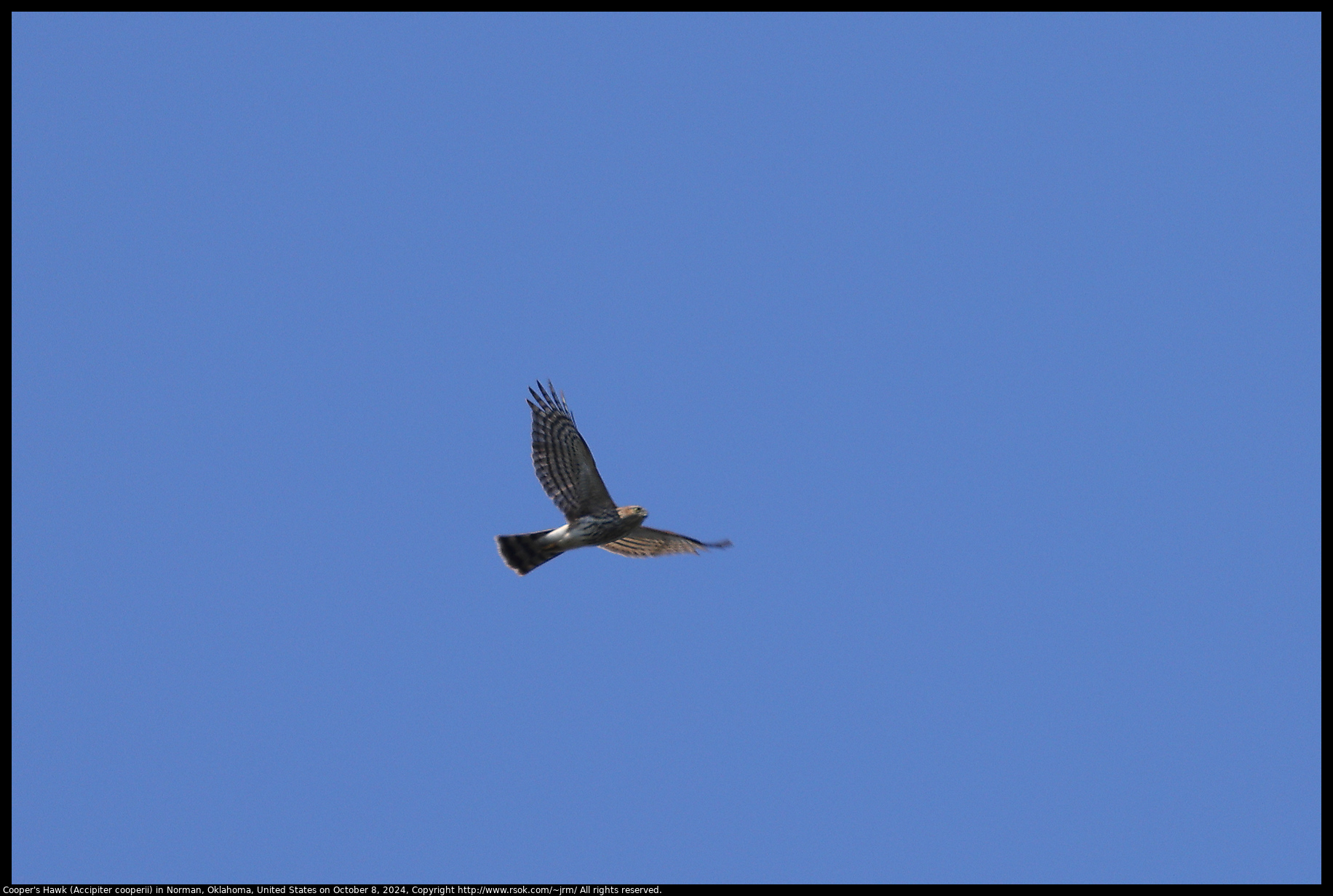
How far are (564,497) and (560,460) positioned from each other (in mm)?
419

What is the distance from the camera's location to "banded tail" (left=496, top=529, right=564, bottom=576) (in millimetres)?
15773

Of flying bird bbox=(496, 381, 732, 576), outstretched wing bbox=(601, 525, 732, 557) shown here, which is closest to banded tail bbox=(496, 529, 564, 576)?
flying bird bbox=(496, 381, 732, 576)

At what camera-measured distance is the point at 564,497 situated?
15.9m

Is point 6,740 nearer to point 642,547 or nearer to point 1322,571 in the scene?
point 642,547

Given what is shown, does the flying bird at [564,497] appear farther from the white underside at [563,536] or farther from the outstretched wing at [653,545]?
the outstretched wing at [653,545]

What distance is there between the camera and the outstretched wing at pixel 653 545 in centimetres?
1695

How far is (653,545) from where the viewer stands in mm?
17281

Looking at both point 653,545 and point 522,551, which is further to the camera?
point 653,545

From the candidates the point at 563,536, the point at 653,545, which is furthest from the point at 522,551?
the point at 653,545

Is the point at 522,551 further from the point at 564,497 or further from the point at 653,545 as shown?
the point at 653,545

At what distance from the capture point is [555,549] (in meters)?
15.9

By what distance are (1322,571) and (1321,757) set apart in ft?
9.02

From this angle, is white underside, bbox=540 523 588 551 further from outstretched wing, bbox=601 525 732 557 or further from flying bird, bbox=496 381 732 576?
outstretched wing, bbox=601 525 732 557
